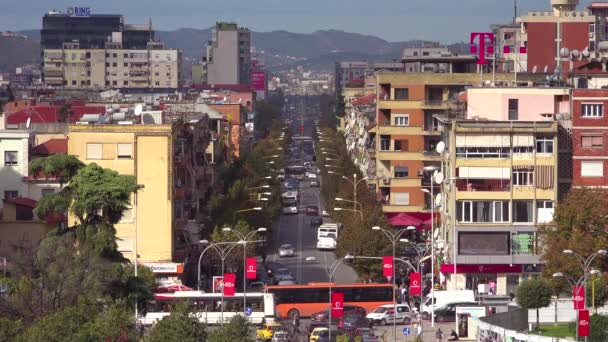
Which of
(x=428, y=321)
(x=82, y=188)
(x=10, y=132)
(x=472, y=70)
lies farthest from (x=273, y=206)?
(x=82, y=188)

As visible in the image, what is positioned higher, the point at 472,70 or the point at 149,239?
the point at 472,70

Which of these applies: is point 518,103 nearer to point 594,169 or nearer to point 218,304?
point 594,169

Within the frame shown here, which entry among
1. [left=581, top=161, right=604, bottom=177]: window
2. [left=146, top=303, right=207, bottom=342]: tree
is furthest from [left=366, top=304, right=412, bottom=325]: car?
[left=146, top=303, right=207, bottom=342]: tree

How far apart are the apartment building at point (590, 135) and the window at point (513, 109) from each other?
5248 mm

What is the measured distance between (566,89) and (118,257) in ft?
108

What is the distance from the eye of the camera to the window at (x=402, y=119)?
119 meters

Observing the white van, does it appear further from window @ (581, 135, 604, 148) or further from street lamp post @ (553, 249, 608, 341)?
window @ (581, 135, 604, 148)

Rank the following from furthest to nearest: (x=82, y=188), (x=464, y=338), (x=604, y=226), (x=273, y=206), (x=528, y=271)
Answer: (x=273, y=206) < (x=528, y=271) < (x=604, y=226) < (x=464, y=338) < (x=82, y=188)

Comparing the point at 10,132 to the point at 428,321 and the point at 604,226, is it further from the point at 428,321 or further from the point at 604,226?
the point at 604,226

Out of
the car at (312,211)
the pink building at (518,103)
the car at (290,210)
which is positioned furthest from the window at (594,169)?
the car at (290,210)

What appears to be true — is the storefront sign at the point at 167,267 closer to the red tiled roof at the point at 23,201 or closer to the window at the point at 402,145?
the red tiled roof at the point at 23,201

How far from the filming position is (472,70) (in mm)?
123250

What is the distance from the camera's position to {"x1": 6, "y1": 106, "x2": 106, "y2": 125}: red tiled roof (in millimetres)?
132163

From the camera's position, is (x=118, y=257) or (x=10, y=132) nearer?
(x=118, y=257)
